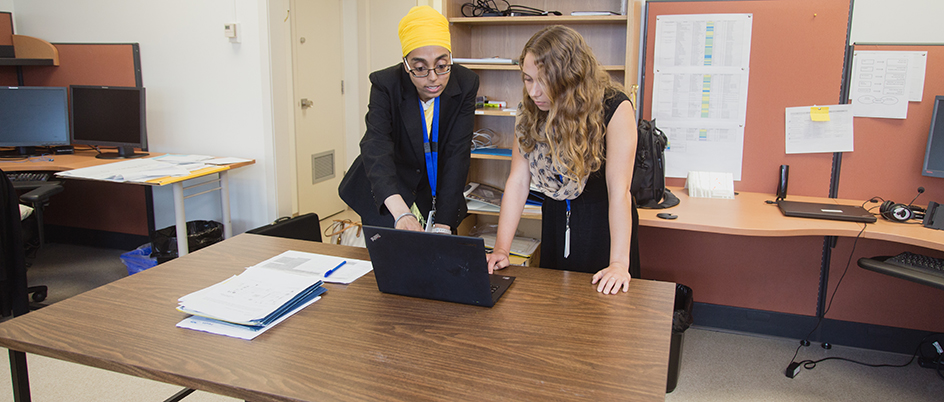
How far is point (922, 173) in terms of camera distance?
258cm

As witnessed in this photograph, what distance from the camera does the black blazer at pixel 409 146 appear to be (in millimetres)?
1967

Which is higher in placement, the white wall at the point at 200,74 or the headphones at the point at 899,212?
the white wall at the point at 200,74

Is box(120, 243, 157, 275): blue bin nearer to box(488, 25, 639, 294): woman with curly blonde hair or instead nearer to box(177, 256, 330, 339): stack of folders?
box(177, 256, 330, 339): stack of folders

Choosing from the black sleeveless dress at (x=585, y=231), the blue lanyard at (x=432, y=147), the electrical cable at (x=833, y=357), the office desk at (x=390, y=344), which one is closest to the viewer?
the office desk at (x=390, y=344)

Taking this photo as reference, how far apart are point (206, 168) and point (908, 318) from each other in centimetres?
369

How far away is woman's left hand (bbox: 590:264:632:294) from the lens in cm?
151

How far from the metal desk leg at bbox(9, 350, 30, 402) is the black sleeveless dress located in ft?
4.89

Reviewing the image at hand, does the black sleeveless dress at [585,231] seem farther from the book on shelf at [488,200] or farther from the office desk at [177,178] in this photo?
the office desk at [177,178]

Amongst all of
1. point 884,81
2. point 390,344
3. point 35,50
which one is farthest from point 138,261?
point 884,81

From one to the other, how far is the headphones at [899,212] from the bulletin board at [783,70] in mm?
369

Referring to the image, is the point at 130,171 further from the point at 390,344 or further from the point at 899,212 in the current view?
the point at 899,212

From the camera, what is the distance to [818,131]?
2.75m

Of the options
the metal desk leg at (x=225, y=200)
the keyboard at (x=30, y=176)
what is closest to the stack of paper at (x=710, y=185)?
the metal desk leg at (x=225, y=200)

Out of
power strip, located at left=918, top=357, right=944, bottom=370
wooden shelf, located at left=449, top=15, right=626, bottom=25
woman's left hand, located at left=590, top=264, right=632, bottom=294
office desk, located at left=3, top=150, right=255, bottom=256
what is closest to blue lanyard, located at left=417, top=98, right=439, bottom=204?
woman's left hand, located at left=590, top=264, right=632, bottom=294
